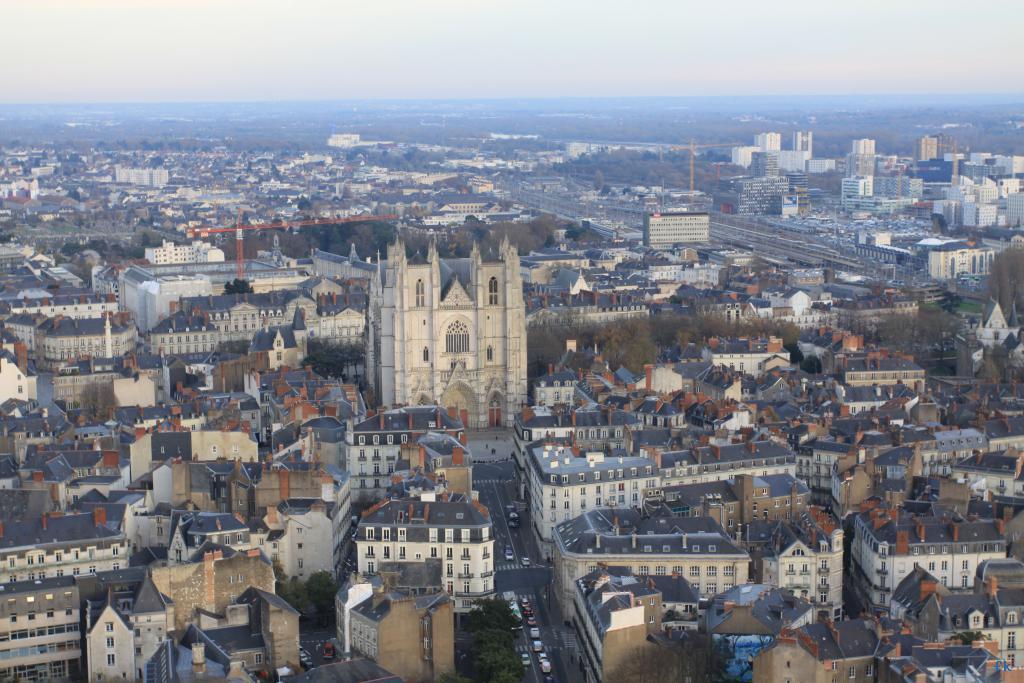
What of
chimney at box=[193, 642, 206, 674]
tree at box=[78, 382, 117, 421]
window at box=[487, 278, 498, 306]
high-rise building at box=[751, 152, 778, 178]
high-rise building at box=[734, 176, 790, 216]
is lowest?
high-rise building at box=[734, 176, 790, 216]

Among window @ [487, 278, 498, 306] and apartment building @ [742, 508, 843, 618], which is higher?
window @ [487, 278, 498, 306]

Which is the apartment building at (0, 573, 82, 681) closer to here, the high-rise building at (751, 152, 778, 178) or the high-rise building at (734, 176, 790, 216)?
the high-rise building at (734, 176, 790, 216)

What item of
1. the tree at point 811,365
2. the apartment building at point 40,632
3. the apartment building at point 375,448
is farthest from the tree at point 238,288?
the apartment building at point 40,632

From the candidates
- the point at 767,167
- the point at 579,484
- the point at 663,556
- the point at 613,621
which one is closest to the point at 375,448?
the point at 579,484

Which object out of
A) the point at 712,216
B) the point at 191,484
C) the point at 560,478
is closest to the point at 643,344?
the point at 560,478

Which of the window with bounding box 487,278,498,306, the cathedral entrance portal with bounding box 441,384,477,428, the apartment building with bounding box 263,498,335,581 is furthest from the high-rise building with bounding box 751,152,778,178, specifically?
the apartment building with bounding box 263,498,335,581

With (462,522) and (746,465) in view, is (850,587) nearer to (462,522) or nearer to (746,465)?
(746,465)

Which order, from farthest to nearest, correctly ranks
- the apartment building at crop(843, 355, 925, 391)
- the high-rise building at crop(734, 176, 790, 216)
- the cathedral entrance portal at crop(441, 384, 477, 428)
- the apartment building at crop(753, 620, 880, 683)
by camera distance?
the high-rise building at crop(734, 176, 790, 216) < the apartment building at crop(843, 355, 925, 391) < the cathedral entrance portal at crop(441, 384, 477, 428) < the apartment building at crop(753, 620, 880, 683)
